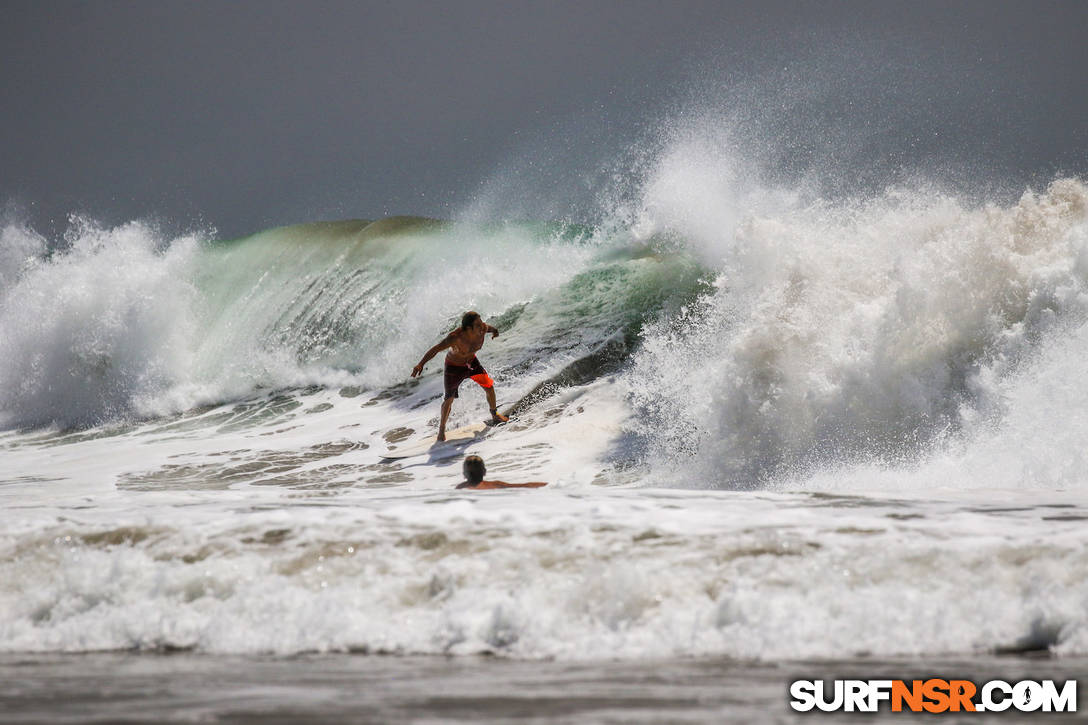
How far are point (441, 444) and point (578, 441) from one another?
1.43m

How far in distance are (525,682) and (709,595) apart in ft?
3.16

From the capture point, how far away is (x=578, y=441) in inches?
372

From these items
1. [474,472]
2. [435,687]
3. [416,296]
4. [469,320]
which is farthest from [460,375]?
[435,687]

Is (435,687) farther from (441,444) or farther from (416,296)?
(416,296)

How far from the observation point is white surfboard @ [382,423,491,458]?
9797 millimetres

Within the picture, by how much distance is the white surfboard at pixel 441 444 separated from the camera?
9.80 metres

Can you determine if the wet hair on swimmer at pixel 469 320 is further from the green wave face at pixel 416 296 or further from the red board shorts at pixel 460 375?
the green wave face at pixel 416 296

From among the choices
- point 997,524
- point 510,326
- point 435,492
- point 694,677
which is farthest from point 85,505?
point 510,326

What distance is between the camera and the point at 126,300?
51.4 feet

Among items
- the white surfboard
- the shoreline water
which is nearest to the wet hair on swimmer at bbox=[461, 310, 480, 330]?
the white surfboard

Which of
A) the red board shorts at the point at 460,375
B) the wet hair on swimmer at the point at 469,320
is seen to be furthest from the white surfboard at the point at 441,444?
the wet hair on swimmer at the point at 469,320

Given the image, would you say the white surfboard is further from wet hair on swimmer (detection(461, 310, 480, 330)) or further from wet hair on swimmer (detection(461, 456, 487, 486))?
wet hair on swimmer (detection(461, 456, 487, 486))

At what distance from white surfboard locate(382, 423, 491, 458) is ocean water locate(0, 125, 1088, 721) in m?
0.19

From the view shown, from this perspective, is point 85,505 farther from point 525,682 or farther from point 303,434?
point 303,434
